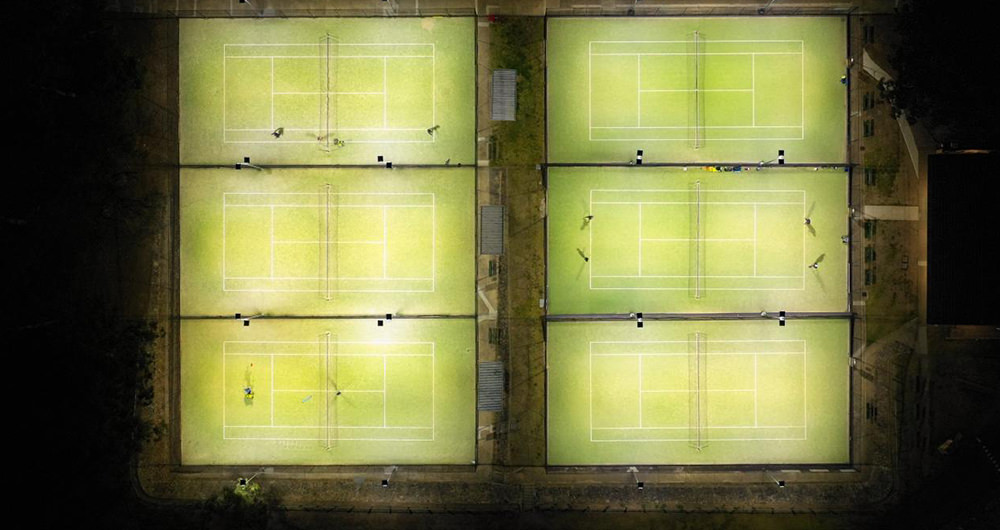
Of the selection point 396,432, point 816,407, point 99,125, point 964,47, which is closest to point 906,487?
point 816,407

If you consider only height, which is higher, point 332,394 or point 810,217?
point 810,217

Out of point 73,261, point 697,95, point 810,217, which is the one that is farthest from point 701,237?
point 73,261

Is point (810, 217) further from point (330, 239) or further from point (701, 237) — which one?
point (330, 239)

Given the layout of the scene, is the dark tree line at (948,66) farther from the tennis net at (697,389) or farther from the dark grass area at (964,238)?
the tennis net at (697,389)

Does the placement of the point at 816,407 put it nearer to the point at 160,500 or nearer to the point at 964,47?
the point at 964,47

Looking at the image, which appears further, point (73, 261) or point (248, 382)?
point (248, 382)

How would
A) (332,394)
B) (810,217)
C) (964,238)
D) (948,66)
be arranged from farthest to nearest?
1. (332,394)
2. (810,217)
3. (964,238)
4. (948,66)

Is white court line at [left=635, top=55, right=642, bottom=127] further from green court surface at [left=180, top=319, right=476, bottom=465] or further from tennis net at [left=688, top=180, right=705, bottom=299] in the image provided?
green court surface at [left=180, top=319, right=476, bottom=465]
